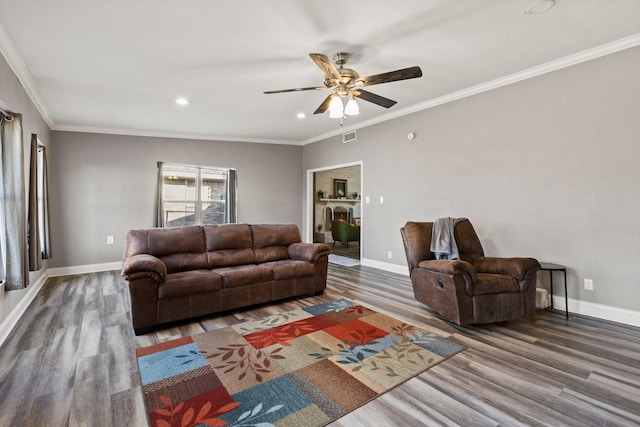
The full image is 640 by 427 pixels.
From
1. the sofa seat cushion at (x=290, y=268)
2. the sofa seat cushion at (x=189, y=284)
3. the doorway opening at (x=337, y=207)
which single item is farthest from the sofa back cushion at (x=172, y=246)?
the doorway opening at (x=337, y=207)

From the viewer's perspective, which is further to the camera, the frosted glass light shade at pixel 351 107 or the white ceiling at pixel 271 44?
the frosted glass light shade at pixel 351 107

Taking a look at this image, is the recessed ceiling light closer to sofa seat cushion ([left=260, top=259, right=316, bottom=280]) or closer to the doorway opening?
sofa seat cushion ([left=260, top=259, right=316, bottom=280])

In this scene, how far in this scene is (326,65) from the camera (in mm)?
2461

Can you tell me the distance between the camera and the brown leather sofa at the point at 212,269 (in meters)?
2.78

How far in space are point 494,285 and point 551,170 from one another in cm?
157

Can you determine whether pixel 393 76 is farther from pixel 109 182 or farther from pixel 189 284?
pixel 109 182

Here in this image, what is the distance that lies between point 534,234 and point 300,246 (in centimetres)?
283

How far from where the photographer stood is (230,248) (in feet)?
12.7

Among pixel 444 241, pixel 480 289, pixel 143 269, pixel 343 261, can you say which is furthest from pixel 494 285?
pixel 343 261

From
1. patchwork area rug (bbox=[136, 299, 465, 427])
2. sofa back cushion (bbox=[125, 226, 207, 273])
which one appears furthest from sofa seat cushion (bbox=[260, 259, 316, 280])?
sofa back cushion (bbox=[125, 226, 207, 273])

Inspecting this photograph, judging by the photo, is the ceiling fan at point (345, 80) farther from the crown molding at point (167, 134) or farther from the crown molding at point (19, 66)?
the crown molding at point (167, 134)

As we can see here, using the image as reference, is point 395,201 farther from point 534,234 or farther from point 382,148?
point 534,234

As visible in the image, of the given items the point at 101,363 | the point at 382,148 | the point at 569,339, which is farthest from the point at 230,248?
the point at 569,339

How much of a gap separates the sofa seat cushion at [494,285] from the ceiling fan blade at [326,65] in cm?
232
